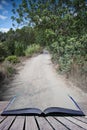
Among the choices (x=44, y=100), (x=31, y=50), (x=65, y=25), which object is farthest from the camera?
(x=31, y=50)

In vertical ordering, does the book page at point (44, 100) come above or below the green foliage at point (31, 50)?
below

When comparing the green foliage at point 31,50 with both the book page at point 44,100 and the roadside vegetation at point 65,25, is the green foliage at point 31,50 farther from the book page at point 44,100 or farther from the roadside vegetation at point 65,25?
the book page at point 44,100

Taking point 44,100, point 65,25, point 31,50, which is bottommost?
point 44,100

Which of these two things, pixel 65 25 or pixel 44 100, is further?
pixel 65 25

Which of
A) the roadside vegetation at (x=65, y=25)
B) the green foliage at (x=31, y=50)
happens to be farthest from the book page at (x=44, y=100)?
the green foliage at (x=31, y=50)

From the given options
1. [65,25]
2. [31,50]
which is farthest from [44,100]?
[31,50]

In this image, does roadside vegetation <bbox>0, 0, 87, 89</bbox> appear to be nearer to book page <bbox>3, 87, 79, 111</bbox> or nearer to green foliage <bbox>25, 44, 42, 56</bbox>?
book page <bbox>3, 87, 79, 111</bbox>

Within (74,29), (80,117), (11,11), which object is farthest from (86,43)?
(80,117)

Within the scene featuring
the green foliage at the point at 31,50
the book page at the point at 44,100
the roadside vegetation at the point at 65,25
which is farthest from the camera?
the green foliage at the point at 31,50

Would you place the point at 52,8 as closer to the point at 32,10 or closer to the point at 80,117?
the point at 32,10

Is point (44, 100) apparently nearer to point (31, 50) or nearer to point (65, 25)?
point (65, 25)

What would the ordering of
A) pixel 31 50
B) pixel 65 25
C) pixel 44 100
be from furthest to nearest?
pixel 31 50, pixel 65 25, pixel 44 100

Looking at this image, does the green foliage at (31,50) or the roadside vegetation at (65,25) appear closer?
the roadside vegetation at (65,25)

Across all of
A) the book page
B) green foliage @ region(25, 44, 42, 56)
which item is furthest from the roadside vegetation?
green foliage @ region(25, 44, 42, 56)
